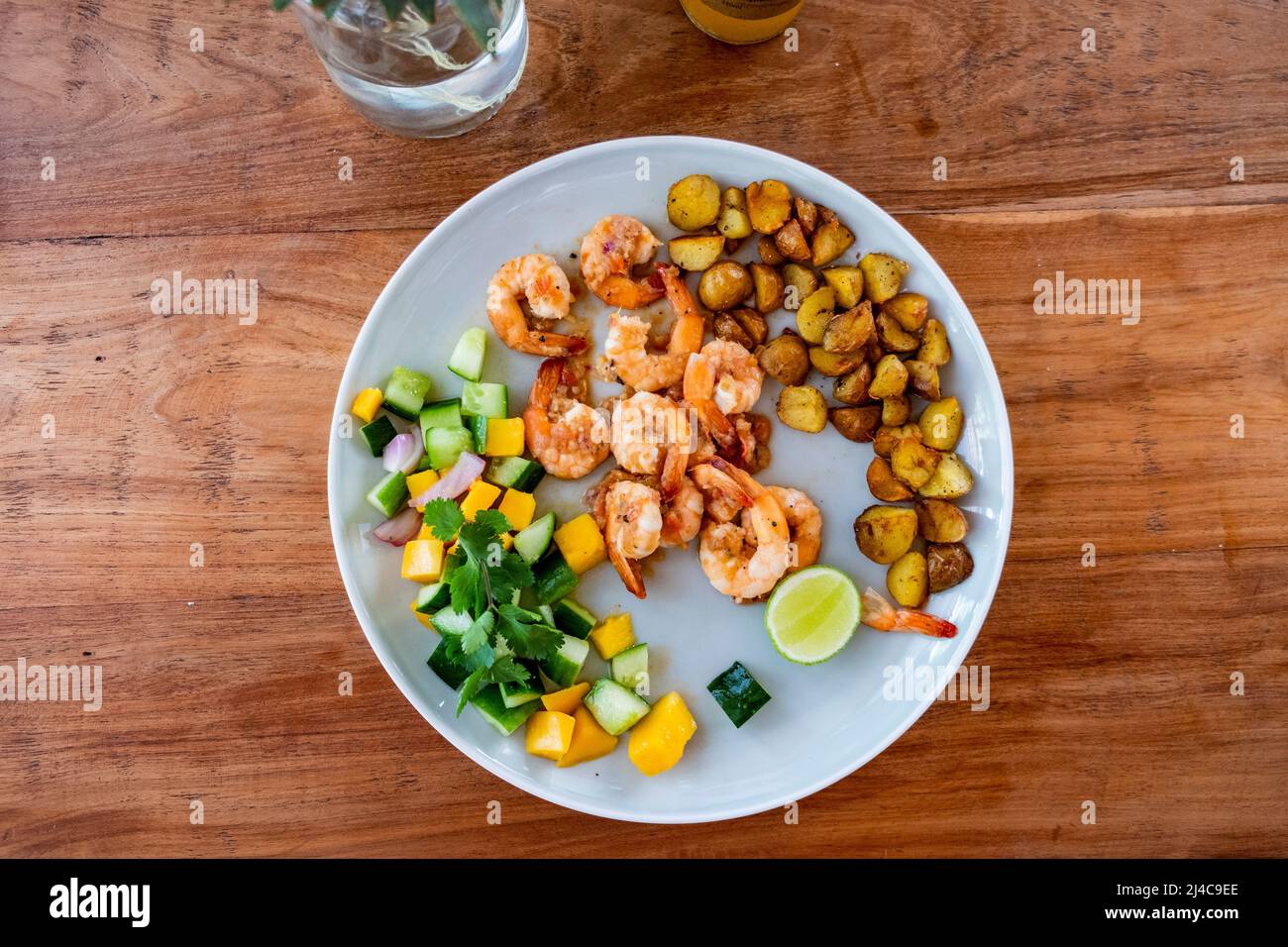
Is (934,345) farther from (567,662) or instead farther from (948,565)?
(567,662)

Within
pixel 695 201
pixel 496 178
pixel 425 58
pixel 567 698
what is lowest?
pixel 567 698

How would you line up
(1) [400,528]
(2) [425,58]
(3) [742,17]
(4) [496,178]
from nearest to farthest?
1. (2) [425,58]
2. (3) [742,17]
3. (1) [400,528]
4. (4) [496,178]

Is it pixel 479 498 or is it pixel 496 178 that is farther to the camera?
pixel 496 178

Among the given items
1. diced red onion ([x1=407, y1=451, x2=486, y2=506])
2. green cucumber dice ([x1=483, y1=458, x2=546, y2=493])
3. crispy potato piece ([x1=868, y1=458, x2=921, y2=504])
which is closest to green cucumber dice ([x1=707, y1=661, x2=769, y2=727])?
crispy potato piece ([x1=868, y1=458, x2=921, y2=504])

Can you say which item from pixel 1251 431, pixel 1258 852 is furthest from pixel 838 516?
pixel 1258 852

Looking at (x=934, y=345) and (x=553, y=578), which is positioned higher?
(x=934, y=345)

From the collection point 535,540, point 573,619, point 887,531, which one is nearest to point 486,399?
point 535,540
